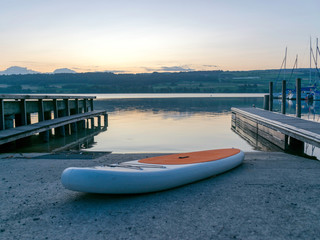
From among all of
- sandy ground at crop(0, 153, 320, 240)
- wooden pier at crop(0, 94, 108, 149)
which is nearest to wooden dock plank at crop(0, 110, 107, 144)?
wooden pier at crop(0, 94, 108, 149)

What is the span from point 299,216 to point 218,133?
42.9 feet

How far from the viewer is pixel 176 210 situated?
13.1ft

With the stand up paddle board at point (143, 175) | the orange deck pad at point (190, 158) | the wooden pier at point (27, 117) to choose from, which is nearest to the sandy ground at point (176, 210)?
the stand up paddle board at point (143, 175)

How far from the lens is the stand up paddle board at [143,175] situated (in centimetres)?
423

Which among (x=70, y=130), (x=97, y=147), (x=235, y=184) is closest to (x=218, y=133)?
(x=97, y=147)

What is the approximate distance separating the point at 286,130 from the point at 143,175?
25.2 ft

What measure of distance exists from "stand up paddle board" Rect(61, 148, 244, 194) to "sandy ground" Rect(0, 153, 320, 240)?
0.52 ft

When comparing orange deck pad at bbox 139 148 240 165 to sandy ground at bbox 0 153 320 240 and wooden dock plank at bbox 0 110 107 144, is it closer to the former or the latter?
sandy ground at bbox 0 153 320 240

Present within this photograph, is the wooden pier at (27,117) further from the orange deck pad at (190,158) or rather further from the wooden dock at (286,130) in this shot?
the wooden dock at (286,130)

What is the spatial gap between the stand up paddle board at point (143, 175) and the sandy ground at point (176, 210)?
0.16m

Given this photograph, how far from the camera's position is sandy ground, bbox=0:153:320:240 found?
3.34 m

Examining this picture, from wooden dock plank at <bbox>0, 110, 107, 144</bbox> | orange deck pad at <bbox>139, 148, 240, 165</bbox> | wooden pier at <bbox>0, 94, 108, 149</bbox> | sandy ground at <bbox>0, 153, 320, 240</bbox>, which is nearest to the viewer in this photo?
sandy ground at <bbox>0, 153, 320, 240</bbox>

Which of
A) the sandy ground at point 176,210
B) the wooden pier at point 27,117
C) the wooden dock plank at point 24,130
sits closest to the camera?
the sandy ground at point 176,210

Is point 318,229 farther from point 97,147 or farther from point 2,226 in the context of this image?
point 97,147
